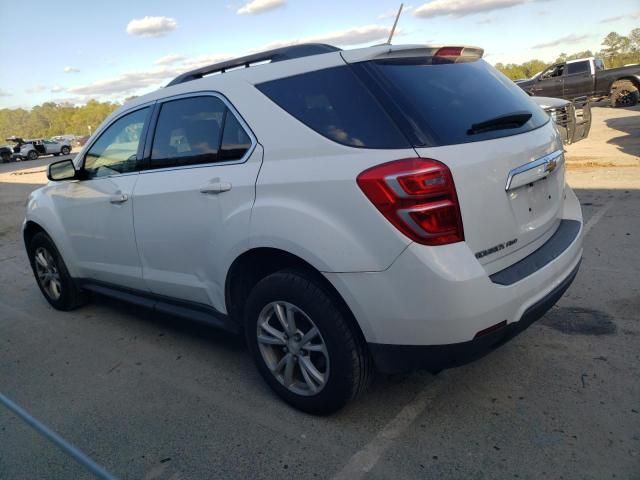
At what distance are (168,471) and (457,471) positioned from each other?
1.33 meters

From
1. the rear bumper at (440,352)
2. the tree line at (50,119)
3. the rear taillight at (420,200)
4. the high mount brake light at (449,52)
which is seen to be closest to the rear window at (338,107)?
the rear taillight at (420,200)

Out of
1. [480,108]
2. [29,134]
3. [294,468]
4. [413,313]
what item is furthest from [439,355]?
[29,134]

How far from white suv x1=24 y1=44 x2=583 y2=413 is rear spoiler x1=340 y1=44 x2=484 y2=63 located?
10 mm

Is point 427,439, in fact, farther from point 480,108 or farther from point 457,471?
point 480,108

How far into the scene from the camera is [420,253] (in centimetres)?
218

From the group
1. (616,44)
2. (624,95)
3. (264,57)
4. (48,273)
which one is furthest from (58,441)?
(616,44)

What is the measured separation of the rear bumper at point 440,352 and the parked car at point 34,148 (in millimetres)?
41878

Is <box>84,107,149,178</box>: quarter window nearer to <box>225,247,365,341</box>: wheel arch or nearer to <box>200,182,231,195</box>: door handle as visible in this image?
<box>200,182,231,195</box>: door handle

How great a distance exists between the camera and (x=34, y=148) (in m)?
38.4

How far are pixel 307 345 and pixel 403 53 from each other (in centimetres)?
153

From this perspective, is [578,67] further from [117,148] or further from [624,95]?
[117,148]

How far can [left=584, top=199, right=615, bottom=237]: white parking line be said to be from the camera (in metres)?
5.57

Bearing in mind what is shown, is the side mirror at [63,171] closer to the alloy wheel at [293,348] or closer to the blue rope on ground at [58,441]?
the blue rope on ground at [58,441]

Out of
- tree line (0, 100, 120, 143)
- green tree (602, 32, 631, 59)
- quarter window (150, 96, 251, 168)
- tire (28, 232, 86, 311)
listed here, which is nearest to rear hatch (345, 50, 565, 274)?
quarter window (150, 96, 251, 168)
